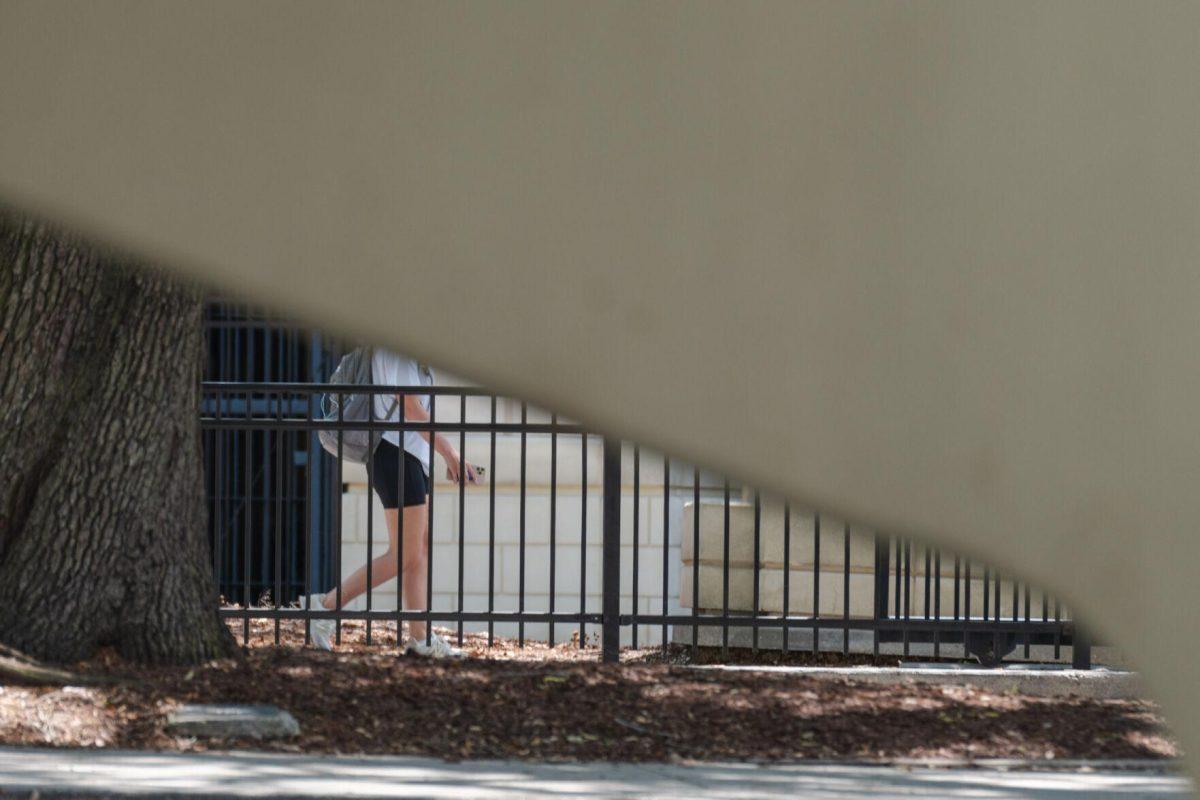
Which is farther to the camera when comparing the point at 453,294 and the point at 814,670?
the point at 814,670

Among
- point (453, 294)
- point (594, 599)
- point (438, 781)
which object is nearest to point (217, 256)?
point (453, 294)

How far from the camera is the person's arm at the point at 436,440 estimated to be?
7.46 metres

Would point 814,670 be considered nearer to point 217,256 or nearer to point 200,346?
point 200,346

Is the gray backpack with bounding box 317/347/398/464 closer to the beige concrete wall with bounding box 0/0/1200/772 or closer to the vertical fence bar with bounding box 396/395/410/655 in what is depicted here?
the vertical fence bar with bounding box 396/395/410/655

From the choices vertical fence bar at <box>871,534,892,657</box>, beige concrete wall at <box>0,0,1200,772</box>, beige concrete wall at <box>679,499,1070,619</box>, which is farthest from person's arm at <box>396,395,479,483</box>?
beige concrete wall at <box>0,0,1200,772</box>

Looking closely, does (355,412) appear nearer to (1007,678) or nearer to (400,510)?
(400,510)

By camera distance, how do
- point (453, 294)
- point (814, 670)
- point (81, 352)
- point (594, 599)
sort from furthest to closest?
point (594, 599)
point (814, 670)
point (81, 352)
point (453, 294)

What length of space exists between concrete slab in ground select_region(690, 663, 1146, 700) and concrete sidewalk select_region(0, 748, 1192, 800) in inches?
62.5

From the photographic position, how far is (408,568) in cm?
761

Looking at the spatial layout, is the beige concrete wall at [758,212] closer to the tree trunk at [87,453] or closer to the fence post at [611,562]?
the tree trunk at [87,453]

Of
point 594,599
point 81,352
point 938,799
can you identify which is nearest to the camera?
point 938,799

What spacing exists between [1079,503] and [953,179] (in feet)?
0.62

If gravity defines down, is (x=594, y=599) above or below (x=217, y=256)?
below

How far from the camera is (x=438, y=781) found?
4.90m
